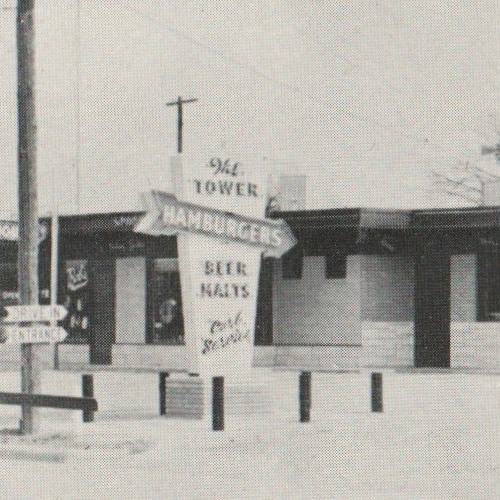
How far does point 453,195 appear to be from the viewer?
51.7 metres

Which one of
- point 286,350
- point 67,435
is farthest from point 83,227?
point 67,435

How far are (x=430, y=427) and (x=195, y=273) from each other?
3878 mm

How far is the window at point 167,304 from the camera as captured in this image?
27641mm

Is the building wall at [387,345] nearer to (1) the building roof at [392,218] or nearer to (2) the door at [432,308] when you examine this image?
(2) the door at [432,308]

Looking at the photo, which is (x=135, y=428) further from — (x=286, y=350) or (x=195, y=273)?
(x=286, y=350)

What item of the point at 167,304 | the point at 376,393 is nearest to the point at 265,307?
the point at 167,304

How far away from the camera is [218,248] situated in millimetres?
15734

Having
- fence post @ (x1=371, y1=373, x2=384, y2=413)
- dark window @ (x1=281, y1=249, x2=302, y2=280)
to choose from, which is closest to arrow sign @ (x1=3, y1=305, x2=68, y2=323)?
fence post @ (x1=371, y1=373, x2=384, y2=413)

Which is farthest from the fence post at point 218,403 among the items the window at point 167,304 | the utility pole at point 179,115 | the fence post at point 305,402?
the utility pole at point 179,115

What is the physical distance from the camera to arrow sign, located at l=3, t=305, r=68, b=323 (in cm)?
1306

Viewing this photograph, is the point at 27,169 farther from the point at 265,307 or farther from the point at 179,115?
the point at 179,115

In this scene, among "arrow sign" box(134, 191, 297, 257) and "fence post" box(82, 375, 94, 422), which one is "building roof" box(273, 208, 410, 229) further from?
"fence post" box(82, 375, 94, 422)

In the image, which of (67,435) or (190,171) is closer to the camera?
(67,435)

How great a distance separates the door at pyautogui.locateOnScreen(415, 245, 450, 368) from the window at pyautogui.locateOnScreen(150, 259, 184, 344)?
598cm
